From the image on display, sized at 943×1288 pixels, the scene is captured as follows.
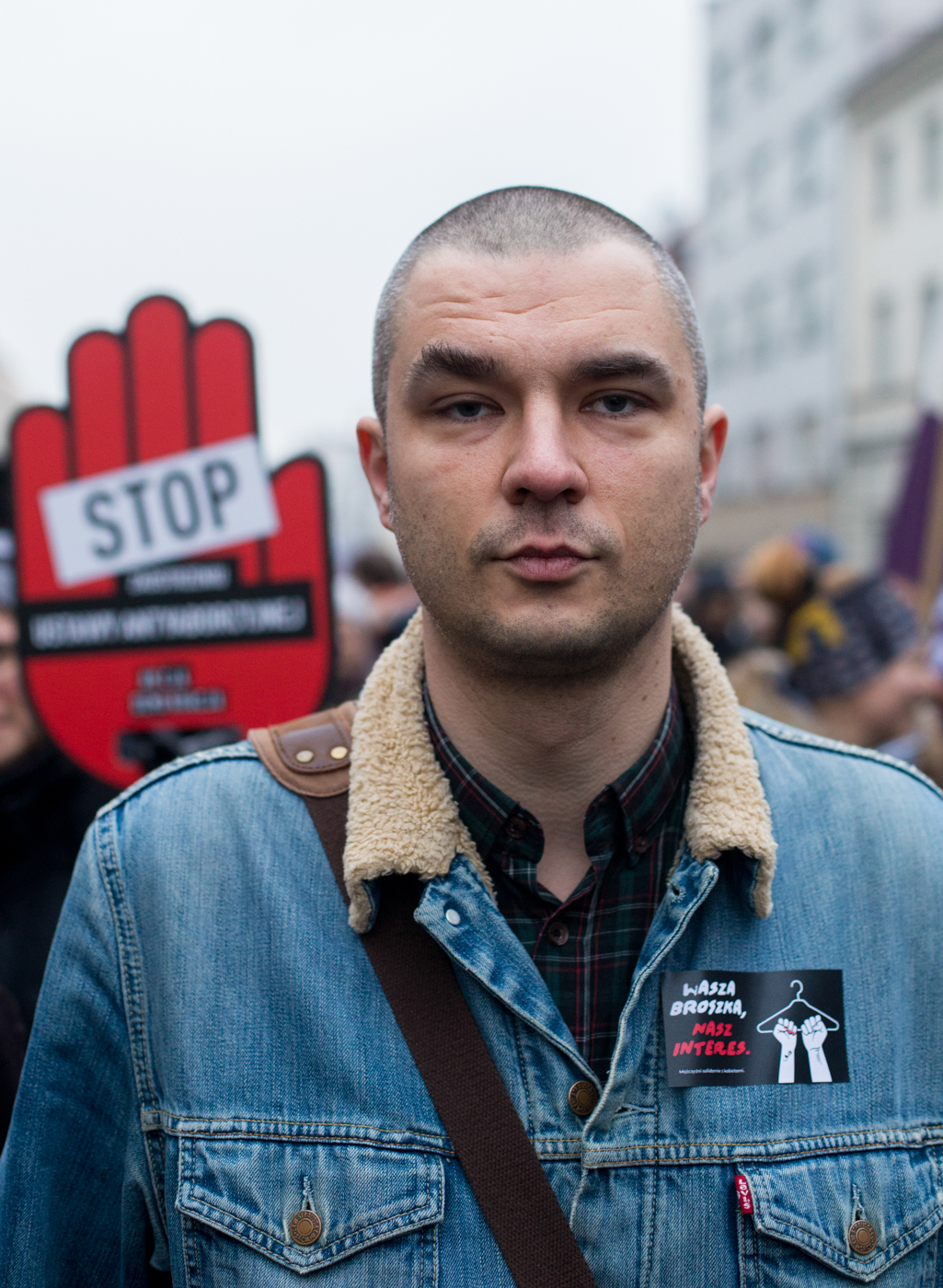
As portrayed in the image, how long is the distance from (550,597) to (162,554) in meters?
1.31

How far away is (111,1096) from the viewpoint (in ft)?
5.21

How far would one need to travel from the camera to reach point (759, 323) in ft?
99.2

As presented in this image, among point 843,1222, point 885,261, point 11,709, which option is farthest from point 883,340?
point 843,1222

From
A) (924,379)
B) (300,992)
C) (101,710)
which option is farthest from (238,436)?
(924,379)

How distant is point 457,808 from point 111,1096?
0.61 m

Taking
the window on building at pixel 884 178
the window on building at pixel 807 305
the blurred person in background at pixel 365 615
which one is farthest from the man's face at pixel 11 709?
the window on building at pixel 807 305

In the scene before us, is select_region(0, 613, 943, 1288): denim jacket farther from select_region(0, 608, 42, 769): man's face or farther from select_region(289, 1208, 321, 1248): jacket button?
select_region(0, 608, 42, 769): man's face

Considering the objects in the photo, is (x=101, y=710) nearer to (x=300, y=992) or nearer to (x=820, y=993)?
(x=300, y=992)

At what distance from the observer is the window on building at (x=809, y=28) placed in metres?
27.2

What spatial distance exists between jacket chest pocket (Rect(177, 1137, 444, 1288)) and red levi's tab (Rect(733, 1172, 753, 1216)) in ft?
1.20

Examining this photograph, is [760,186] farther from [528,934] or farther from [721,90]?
[528,934]

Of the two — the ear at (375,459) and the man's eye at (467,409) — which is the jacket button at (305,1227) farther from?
the man's eye at (467,409)

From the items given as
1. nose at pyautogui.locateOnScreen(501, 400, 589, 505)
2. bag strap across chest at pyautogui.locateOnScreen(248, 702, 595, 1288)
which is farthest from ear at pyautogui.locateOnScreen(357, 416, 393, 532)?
bag strap across chest at pyautogui.locateOnScreen(248, 702, 595, 1288)

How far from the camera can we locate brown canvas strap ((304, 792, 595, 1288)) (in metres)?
1.38
